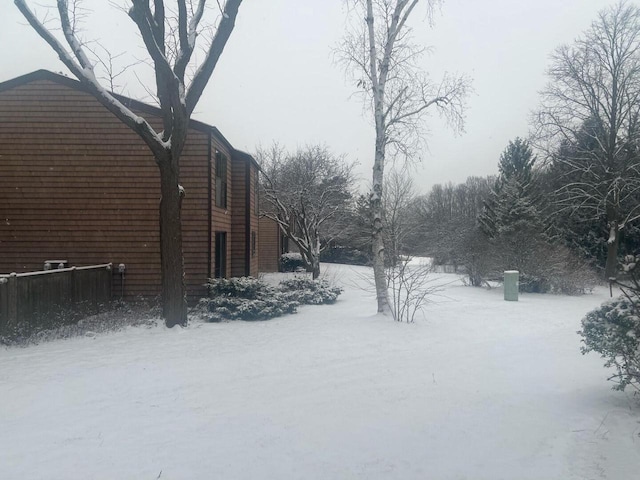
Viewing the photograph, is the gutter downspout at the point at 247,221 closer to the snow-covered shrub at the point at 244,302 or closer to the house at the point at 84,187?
the house at the point at 84,187

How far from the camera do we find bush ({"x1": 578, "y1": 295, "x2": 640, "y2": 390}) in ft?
16.4

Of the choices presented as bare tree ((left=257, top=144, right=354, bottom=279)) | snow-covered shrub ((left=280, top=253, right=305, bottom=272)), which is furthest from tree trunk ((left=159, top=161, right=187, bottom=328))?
snow-covered shrub ((left=280, top=253, right=305, bottom=272))

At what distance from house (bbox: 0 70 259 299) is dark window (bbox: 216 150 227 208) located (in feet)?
6.25

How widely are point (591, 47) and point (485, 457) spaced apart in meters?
23.0

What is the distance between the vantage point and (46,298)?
9586 mm

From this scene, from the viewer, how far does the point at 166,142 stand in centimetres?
988

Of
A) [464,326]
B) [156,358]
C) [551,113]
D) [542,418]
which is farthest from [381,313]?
[551,113]

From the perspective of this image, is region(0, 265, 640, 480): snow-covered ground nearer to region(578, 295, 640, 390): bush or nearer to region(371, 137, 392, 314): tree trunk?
region(578, 295, 640, 390): bush

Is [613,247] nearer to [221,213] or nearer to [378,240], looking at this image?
[378,240]

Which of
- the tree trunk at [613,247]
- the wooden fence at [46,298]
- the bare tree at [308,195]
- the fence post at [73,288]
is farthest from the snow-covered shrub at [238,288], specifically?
the tree trunk at [613,247]

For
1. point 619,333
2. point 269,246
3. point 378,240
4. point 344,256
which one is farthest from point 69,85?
point 344,256

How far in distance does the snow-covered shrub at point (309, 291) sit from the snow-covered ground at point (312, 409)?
5063 millimetres

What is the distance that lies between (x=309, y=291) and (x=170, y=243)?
236 inches

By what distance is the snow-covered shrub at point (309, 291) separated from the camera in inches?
575
